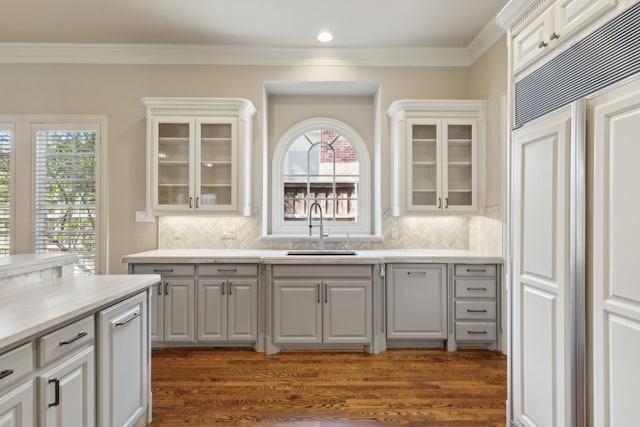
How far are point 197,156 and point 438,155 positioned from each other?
2.38 meters

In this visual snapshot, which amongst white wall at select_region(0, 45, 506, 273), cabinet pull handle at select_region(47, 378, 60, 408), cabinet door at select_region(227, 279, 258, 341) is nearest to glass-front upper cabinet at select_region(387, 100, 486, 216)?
white wall at select_region(0, 45, 506, 273)

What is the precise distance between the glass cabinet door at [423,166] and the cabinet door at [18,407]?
10.4 ft

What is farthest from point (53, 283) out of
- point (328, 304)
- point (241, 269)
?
point (328, 304)

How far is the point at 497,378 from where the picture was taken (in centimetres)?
286

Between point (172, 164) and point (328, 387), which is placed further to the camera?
point (172, 164)

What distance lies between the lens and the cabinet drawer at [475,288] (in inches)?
133

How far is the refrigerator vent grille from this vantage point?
1331 mm

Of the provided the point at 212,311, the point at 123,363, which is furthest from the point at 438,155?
the point at 123,363

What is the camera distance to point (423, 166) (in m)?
3.72

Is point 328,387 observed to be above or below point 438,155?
below

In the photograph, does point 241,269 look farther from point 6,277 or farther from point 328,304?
point 6,277

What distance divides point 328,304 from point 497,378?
1448mm

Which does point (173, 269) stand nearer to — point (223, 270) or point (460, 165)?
point (223, 270)

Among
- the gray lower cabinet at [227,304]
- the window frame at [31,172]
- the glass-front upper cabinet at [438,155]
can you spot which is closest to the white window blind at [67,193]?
the window frame at [31,172]
